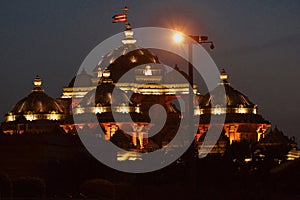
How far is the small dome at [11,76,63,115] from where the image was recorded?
110 meters

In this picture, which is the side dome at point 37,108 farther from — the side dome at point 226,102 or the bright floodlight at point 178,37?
the bright floodlight at point 178,37

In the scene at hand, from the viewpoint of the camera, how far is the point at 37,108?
10956 cm

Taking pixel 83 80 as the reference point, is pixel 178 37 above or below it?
below

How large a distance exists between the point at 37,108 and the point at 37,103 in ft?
2.85

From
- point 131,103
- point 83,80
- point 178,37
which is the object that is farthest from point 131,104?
point 178,37

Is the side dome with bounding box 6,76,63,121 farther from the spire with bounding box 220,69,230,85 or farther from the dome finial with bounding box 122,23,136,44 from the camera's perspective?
the spire with bounding box 220,69,230,85

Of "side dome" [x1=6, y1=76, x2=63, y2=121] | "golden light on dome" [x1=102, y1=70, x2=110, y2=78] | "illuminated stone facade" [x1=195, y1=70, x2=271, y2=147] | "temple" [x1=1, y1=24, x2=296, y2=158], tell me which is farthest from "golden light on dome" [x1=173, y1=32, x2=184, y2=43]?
"side dome" [x1=6, y1=76, x2=63, y2=121]

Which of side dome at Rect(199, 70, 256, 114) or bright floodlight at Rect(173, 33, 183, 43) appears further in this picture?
side dome at Rect(199, 70, 256, 114)

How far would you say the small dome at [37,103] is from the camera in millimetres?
109562

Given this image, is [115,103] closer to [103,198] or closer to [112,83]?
[112,83]

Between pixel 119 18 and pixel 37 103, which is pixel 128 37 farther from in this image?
pixel 37 103

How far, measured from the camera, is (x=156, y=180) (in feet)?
197

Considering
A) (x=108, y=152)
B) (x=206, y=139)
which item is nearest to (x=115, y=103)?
(x=206, y=139)

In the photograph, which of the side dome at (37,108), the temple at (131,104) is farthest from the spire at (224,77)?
the side dome at (37,108)
